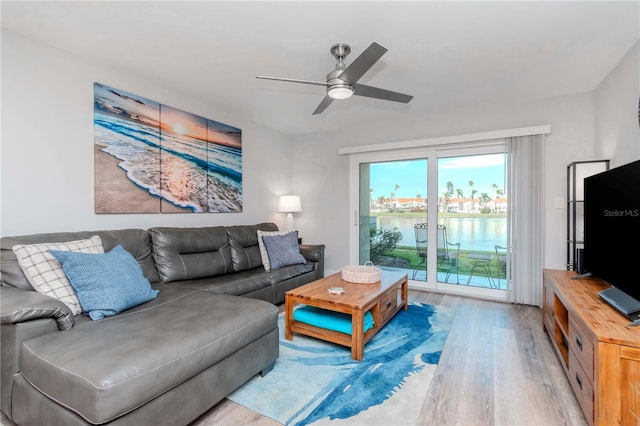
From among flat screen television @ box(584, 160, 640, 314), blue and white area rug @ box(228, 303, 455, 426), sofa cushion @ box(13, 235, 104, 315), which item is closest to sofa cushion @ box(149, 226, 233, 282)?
sofa cushion @ box(13, 235, 104, 315)

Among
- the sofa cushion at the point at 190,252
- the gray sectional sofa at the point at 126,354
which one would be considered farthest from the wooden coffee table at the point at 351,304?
the sofa cushion at the point at 190,252

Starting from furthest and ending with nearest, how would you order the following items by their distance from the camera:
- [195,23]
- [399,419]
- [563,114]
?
1. [563,114]
2. [195,23]
3. [399,419]

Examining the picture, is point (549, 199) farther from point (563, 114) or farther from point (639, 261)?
point (639, 261)

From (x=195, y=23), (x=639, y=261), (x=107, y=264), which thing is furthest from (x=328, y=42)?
(x=639, y=261)

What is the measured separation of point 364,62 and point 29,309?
7.31 ft

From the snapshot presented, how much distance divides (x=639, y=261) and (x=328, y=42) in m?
2.35

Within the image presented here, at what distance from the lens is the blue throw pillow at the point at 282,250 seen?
3.47 metres

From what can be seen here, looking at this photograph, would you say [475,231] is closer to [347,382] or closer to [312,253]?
[312,253]

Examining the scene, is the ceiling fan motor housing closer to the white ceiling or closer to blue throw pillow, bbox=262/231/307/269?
the white ceiling

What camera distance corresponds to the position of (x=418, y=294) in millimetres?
3889

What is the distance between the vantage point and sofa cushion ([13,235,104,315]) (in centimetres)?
173

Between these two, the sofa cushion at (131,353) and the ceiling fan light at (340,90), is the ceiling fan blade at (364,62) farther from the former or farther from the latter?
the sofa cushion at (131,353)

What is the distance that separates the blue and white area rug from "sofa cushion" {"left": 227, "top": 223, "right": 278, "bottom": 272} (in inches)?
41.5

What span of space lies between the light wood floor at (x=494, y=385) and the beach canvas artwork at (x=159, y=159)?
1888mm
